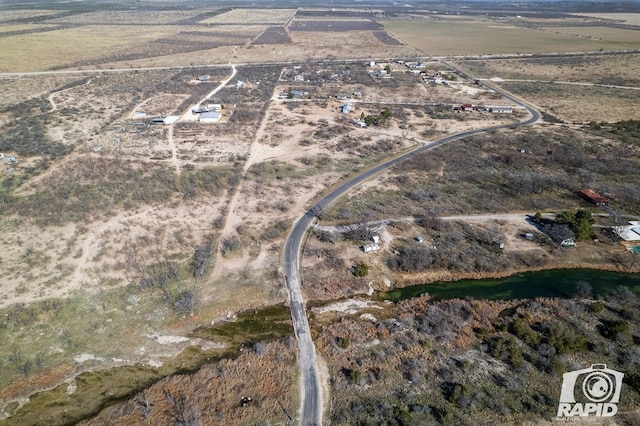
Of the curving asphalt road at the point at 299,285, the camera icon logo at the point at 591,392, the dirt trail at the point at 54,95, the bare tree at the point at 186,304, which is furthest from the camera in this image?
the dirt trail at the point at 54,95

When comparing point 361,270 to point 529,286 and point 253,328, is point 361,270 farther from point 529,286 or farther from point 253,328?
point 529,286

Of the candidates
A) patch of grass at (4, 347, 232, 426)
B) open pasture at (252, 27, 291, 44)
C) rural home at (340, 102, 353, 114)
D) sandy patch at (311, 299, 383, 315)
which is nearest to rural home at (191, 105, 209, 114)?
rural home at (340, 102, 353, 114)

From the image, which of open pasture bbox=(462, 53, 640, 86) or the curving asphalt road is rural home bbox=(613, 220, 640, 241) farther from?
open pasture bbox=(462, 53, 640, 86)

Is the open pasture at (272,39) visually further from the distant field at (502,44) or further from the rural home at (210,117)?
the rural home at (210,117)

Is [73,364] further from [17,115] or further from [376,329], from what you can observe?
[17,115]

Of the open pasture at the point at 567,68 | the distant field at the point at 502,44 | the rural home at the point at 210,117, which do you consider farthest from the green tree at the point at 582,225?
the distant field at the point at 502,44

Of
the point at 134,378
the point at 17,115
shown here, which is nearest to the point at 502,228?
the point at 134,378
